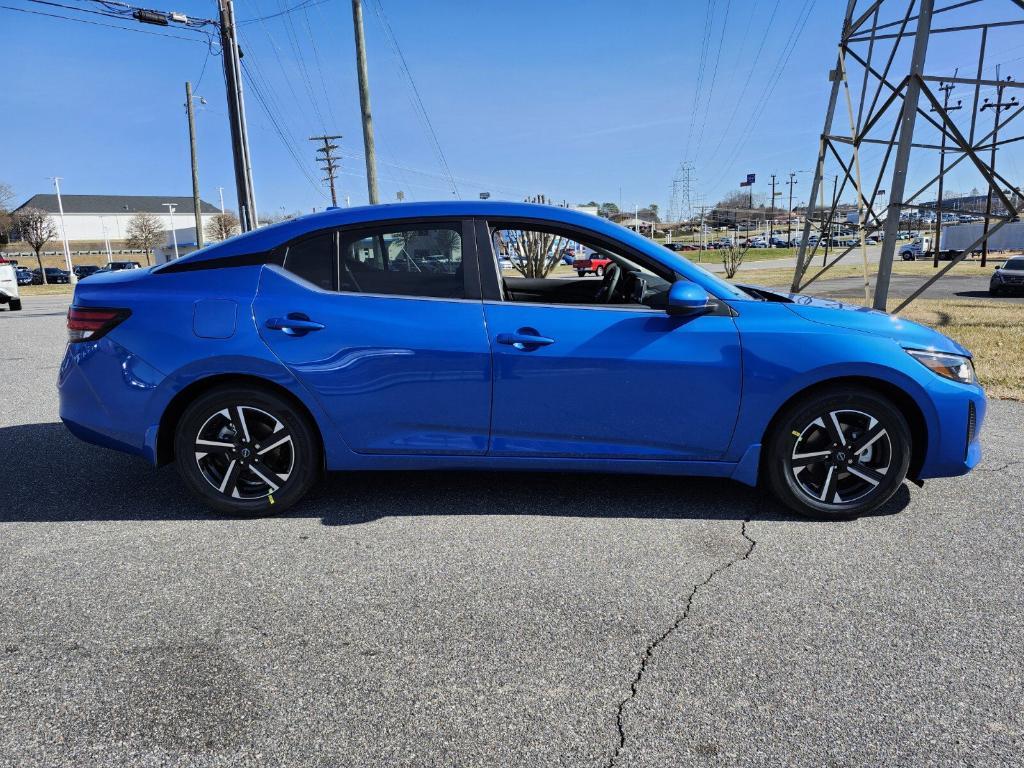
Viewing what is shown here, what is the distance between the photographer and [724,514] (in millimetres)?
3680

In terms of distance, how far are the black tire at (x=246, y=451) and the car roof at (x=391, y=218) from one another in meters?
0.75

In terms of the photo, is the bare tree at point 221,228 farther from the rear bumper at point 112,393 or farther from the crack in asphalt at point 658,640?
the crack in asphalt at point 658,640

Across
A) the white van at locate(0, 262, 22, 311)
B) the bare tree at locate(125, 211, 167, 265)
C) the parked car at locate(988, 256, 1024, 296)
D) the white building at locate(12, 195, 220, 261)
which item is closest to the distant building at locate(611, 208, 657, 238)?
the parked car at locate(988, 256, 1024, 296)

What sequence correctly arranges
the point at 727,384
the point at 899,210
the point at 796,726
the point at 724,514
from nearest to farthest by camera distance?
the point at 796,726 < the point at 727,384 < the point at 724,514 < the point at 899,210

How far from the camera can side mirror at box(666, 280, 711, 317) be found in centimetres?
335

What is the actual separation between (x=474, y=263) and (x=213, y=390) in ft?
4.84

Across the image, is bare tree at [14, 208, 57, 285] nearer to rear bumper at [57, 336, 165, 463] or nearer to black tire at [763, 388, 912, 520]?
rear bumper at [57, 336, 165, 463]

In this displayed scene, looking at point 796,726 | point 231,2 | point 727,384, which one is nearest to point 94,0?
point 231,2

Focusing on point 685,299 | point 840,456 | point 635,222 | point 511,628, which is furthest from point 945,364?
point 635,222

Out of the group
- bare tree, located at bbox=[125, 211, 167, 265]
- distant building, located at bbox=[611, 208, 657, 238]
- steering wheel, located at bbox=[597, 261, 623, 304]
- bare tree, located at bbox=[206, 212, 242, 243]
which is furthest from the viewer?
bare tree, located at bbox=[206, 212, 242, 243]

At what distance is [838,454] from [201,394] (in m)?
3.25

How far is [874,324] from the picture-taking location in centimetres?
357

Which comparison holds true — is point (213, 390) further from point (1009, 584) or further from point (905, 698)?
point (1009, 584)

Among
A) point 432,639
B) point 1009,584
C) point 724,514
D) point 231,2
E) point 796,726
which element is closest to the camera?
point 796,726
